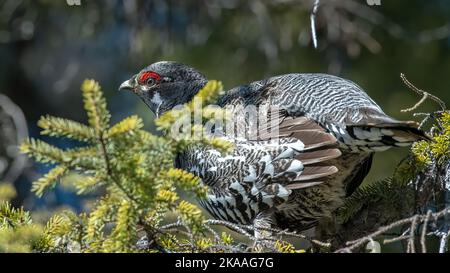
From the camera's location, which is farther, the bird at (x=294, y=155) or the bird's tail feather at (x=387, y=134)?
the bird at (x=294, y=155)

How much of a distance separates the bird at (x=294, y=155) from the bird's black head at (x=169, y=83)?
823mm

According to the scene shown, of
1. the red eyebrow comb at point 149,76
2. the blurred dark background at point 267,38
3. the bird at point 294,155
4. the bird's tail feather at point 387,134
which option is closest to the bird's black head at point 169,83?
the red eyebrow comb at point 149,76

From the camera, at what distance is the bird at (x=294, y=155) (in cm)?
447

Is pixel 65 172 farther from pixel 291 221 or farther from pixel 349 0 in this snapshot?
pixel 349 0

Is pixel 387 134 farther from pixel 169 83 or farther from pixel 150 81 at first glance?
pixel 150 81

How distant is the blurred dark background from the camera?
26.5 ft

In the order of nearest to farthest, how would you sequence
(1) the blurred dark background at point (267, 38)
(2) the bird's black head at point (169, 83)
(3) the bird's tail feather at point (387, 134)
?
1. (3) the bird's tail feather at point (387, 134)
2. (2) the bird's black head at point (169, 83)
3. (1) the blurred dark background at point (267, 38)

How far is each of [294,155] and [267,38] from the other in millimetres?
3466

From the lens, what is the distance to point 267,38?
784 cm

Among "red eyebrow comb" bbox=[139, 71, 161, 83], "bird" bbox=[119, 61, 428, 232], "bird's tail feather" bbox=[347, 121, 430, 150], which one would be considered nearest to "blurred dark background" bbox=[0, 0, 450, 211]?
"red eyebrow comb" bbox=[139, 71, 161, 83]

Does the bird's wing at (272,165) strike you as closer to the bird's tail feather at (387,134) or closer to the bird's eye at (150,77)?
the bird's tail feather at (387,134)

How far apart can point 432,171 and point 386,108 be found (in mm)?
3836

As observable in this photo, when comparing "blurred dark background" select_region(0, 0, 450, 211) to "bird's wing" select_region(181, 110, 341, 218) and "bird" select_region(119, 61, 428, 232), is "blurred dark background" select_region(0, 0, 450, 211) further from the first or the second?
"bird's wing" select_region(181, 110, 341, 218)

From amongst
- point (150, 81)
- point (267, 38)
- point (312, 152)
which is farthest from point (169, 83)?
point (267, 38)
